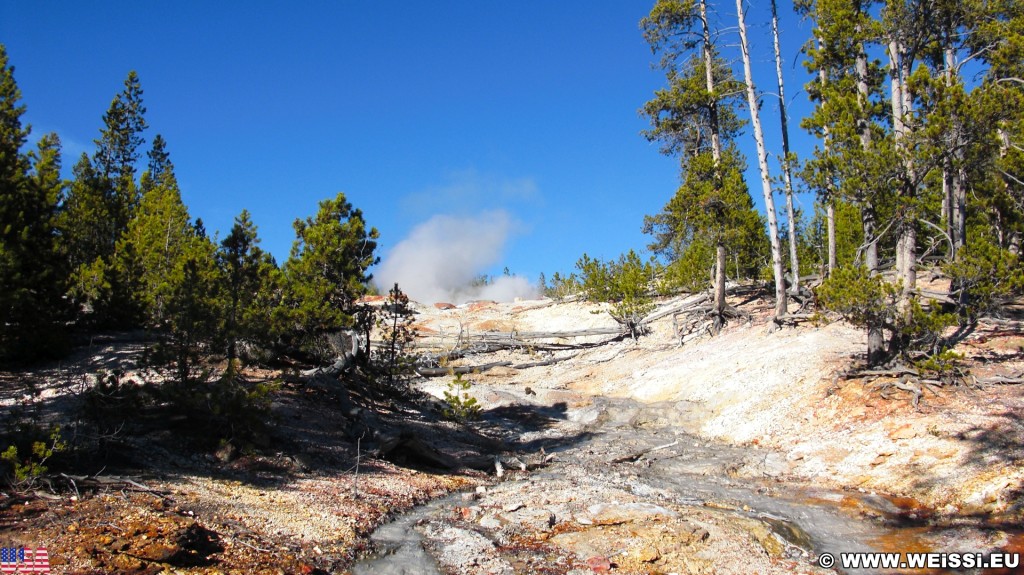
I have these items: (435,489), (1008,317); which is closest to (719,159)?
(1008,317)

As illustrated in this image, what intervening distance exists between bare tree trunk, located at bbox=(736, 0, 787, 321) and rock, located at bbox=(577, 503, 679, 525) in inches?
586

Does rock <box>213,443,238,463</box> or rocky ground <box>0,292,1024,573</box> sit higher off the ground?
rock <box>213,443,238,463</box>

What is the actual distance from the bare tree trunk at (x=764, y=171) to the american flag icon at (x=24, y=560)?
21.3 metres

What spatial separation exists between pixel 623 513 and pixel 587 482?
294 cm

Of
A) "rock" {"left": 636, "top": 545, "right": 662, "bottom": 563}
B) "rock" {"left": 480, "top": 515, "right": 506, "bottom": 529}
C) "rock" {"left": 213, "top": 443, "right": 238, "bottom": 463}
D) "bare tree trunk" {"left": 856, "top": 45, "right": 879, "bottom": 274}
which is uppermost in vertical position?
"bare tree trunk" {"left": 856, "top": 45, "right": 879, "bottom": 274}

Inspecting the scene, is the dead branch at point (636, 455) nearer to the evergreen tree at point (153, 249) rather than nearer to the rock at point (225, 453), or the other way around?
the rock at point (225, 453)

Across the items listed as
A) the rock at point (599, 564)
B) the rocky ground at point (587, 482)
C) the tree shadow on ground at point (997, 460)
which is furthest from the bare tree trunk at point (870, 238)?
the rock at point (599, 564)

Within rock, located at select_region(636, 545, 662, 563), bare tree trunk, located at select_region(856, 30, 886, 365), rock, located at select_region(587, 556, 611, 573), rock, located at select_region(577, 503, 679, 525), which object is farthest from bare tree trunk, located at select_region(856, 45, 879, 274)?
rock, located at select_region(587, 556, 611, 573)

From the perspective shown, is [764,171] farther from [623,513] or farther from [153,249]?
[153,249]

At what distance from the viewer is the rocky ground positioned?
24.4 feet

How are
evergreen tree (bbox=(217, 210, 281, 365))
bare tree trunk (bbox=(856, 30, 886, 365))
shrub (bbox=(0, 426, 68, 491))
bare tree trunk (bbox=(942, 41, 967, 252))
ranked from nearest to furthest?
shrub (bbox=(0, 426, 68, 491)), evergreen tree (bbox=(217, 210, 281, 365)), bare tree trunk (bbox=(942, 41, 967, 252)), bare tree trunk (bbox=(856, 30, 886, 365))

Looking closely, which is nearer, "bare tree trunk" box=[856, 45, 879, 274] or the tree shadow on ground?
the tree shadow on ground

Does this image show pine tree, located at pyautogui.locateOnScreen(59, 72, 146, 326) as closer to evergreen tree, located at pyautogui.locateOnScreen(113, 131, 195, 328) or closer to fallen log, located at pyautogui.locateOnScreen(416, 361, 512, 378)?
evergreen tree, located at pyautogui.locateOnScreen(113, 131, 195, 328)

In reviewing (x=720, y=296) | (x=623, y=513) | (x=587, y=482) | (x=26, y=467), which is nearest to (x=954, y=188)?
(x=720, y=296)
